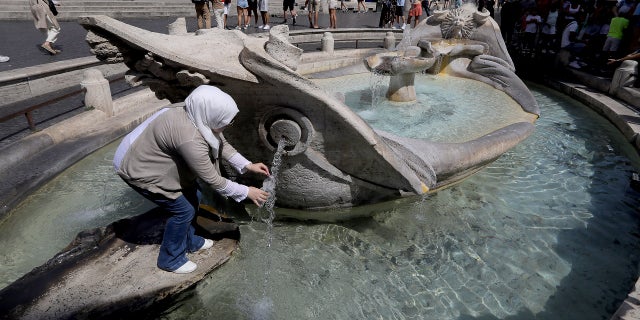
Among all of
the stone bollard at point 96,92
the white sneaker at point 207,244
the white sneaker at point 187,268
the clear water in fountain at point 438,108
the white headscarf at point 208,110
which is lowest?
the white sneaker at point 207,244

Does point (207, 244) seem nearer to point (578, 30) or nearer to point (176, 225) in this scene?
point (176, 225)

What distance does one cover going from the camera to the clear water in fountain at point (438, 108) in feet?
16.7

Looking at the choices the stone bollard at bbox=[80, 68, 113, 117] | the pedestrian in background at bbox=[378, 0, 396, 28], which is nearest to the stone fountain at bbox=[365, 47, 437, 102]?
the stone bollard at bbox=[80, 68, 113, 117]

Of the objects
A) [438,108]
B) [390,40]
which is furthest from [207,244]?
[390,40]

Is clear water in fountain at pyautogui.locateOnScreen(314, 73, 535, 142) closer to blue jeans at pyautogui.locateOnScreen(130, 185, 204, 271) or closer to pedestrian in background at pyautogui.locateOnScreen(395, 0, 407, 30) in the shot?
blue jeans at pyautogui.locateOnScreen(130, 185, 204, 271)

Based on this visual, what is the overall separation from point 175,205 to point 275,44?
1285 millimetres

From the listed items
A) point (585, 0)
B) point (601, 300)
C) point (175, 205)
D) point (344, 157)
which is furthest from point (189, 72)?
point (585, 0)

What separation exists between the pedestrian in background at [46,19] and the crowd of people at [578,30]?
38.2 ft

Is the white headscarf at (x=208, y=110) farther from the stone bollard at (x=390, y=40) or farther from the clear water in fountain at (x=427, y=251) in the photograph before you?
the stone bollard at (x=390, y=40)

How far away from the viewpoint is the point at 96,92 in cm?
527

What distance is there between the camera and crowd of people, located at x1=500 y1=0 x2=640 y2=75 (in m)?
7.82

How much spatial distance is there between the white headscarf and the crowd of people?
8.18 metres

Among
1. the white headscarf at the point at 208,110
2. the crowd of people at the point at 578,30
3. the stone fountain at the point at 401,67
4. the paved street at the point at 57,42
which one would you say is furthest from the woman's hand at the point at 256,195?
the paved street at the point at 57,42

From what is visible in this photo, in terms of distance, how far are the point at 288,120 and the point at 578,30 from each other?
1100 centimetres
